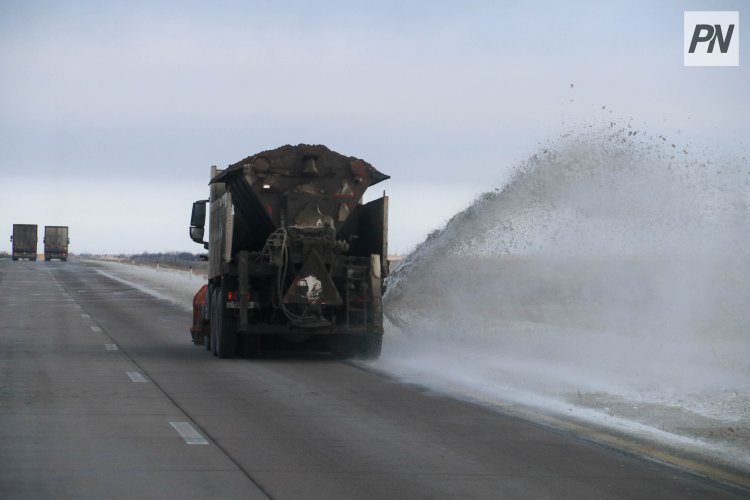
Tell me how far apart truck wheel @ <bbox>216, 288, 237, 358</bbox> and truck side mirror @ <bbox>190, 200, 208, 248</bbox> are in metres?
2.94

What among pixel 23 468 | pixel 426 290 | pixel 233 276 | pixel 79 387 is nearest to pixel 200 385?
pixel 79 387

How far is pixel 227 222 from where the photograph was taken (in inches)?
747

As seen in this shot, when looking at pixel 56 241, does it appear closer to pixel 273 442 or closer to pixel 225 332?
pixel 225 332

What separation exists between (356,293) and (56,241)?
4021 inches

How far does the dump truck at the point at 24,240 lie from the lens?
116m

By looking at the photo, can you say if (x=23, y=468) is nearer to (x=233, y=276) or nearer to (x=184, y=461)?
(x=184, y=461)

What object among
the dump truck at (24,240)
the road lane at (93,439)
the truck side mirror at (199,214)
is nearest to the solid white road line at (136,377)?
the road lane at (93,439)

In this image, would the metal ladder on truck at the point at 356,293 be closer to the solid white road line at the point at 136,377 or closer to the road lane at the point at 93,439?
the road lane at the point at 93,439

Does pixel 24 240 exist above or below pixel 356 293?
above

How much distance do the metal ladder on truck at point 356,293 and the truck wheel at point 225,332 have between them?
1.91 m

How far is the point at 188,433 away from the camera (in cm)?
1100

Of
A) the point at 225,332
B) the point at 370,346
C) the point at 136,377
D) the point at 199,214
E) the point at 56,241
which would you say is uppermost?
the point at 56,241

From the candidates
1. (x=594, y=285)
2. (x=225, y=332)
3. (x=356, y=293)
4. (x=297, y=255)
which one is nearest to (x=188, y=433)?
(x=297, y=255)

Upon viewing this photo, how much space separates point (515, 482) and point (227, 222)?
10896 millimetres
